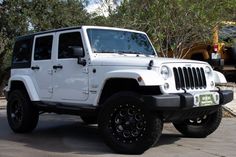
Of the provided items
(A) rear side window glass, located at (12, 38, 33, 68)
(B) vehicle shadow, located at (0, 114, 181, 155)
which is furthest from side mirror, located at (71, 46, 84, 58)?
(A) rear side window glass, located at (12, 38, 33, 68)

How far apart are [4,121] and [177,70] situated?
5.75m

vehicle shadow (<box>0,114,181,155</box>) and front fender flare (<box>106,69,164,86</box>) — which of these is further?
vehicle shadow (<box>0,114,181,155</box>)

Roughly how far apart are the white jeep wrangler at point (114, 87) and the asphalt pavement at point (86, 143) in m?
0.31

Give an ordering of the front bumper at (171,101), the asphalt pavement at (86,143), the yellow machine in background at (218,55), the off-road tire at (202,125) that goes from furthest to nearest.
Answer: the yellow machine in background at (218,55), the off-road tire at (202,125), the asphalt pavement at (86,143), the front bumper at (171,101)

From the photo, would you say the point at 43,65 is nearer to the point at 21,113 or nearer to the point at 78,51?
the point at 21,113

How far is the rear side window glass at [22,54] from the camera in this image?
10.5 metres

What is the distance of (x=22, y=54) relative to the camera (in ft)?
35.1

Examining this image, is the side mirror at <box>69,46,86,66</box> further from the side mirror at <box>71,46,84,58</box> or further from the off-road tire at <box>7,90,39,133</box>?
the off-road tire at <box>7,90,39,133</box>

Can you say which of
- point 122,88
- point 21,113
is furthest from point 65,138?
point 122,88

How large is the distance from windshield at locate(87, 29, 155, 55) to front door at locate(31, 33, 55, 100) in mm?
1059

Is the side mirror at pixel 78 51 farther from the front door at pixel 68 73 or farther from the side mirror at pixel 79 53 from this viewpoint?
the front door at pixel 68 73

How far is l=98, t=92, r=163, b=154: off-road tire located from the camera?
772 centimetres

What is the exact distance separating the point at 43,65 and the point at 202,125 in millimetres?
3142

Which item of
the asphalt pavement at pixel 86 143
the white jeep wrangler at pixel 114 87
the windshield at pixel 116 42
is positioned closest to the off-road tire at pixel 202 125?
the white jeep wrangler at pixel 114 87
